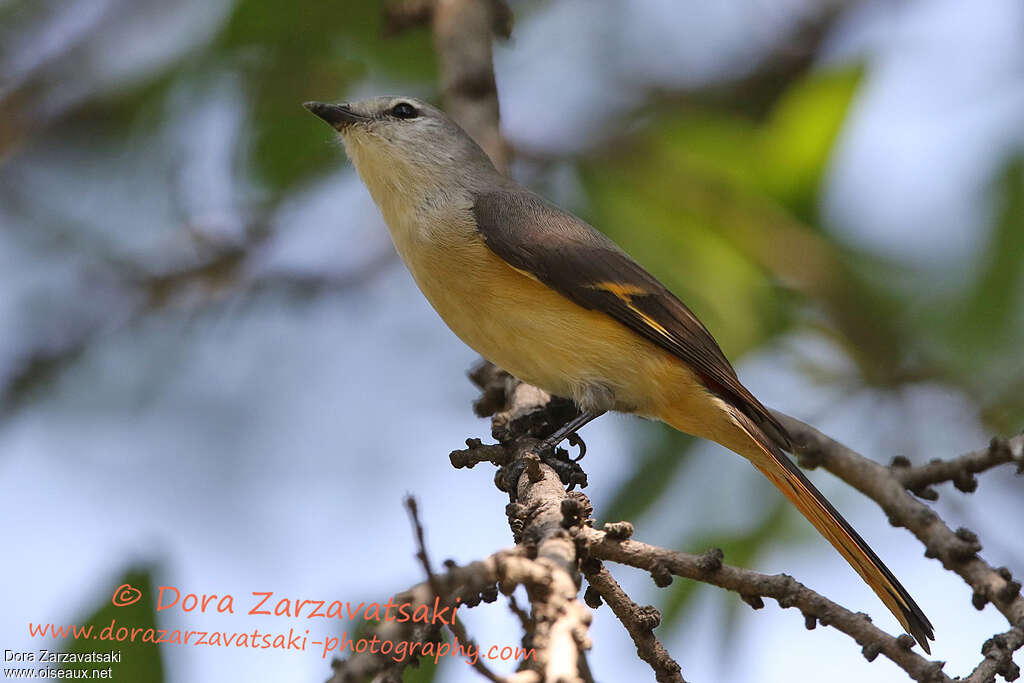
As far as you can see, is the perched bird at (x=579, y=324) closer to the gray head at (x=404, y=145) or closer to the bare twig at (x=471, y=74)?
the gray head at (x=404, y=145)

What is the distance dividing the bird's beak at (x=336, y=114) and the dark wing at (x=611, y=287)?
37.0 inches

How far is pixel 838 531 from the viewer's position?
384cm

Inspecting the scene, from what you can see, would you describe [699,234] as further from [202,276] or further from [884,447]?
[202,276]

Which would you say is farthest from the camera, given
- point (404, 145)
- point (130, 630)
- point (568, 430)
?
point (404, 145)

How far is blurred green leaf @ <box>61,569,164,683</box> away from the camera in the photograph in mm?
3469

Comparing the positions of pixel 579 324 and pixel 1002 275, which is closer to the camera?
pixel 579 324

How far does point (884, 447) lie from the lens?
5.14 m

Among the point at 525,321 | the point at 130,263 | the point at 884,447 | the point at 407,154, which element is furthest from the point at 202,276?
the point at 884,447

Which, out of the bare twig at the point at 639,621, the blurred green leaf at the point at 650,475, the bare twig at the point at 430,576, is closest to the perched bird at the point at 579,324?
the blurred green leaf at the point at 650,475

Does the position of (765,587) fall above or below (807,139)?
below

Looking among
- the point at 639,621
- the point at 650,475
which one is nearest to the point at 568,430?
the point at 650,475

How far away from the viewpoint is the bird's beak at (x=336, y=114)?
16.3ft

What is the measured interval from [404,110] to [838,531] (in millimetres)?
2767

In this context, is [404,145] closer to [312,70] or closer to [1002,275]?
[312,70]
